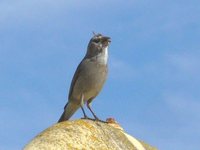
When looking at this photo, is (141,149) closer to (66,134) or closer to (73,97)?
(66,134)

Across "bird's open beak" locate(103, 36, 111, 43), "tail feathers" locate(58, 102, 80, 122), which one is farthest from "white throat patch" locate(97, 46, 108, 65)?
"tail feathers" locate(58, 102, 80, 122)

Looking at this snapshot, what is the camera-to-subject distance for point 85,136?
42.2 feet

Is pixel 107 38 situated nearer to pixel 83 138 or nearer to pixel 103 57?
pixel 103 57

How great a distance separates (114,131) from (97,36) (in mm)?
4471

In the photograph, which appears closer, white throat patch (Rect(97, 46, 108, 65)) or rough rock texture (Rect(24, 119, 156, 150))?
rough rock texture (Rect(24, 119, 156, 150))

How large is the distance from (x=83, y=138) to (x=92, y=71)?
194 inches

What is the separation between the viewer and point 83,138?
42.0 feet

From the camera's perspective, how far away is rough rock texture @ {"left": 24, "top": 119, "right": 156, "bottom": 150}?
12.5 meters

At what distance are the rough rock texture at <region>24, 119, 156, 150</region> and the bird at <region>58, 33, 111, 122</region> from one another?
3.34 meters

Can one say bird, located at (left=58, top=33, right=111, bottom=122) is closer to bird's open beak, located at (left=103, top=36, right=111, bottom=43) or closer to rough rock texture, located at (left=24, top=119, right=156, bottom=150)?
bird's open beak, located at (left=103, top=36, right=111, bottom=43)

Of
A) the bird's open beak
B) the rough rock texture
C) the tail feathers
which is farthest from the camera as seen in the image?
the tail feathers

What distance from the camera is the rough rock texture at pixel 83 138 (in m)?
12.5

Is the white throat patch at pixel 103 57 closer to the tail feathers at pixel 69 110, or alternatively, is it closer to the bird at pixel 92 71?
the bird at pixel 92 71

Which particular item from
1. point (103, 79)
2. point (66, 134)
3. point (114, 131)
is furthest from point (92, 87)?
point (66, 134)
